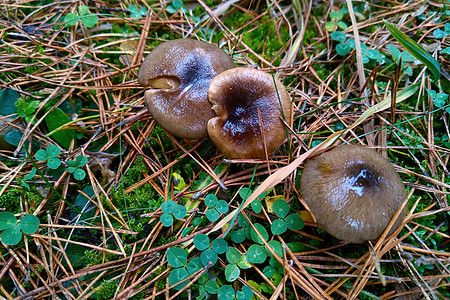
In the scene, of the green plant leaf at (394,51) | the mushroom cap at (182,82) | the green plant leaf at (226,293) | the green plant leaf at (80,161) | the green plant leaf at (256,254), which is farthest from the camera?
the green plant leaf at (394,51)

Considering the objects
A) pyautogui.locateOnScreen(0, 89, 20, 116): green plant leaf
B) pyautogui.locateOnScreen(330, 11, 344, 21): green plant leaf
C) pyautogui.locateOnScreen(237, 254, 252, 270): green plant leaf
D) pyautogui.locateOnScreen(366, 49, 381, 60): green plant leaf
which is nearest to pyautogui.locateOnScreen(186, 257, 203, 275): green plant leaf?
pyautogui.locateOnScreen(237, 254, 252, 270): green plant leaf

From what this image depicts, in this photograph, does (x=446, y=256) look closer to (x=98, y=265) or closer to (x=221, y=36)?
(x=98, y=265)

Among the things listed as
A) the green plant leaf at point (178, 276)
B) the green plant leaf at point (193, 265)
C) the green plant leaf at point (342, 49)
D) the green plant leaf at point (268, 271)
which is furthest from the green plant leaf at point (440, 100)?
the green plant leaf at point (178, 276)

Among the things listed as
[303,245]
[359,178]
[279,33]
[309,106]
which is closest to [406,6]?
[279,33]

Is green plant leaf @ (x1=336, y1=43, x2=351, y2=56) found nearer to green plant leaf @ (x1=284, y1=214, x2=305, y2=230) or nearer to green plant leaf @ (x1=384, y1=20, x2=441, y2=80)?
green plant leaf @ (x1=384, y1=20, x2=441, y2=80)

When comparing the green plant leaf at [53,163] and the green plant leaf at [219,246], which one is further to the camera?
the green plant leaf at [53,163]

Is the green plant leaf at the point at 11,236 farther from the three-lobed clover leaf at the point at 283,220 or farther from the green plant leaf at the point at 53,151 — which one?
the three-lobed clover leaf at the point at 283,220

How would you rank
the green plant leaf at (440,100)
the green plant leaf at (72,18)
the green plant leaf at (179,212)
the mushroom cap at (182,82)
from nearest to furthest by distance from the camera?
the green plant leaf at (179,212), the mushroom cap at (182,82), the green plant leaf at (440,100), the green plant leaf at (72,18)
